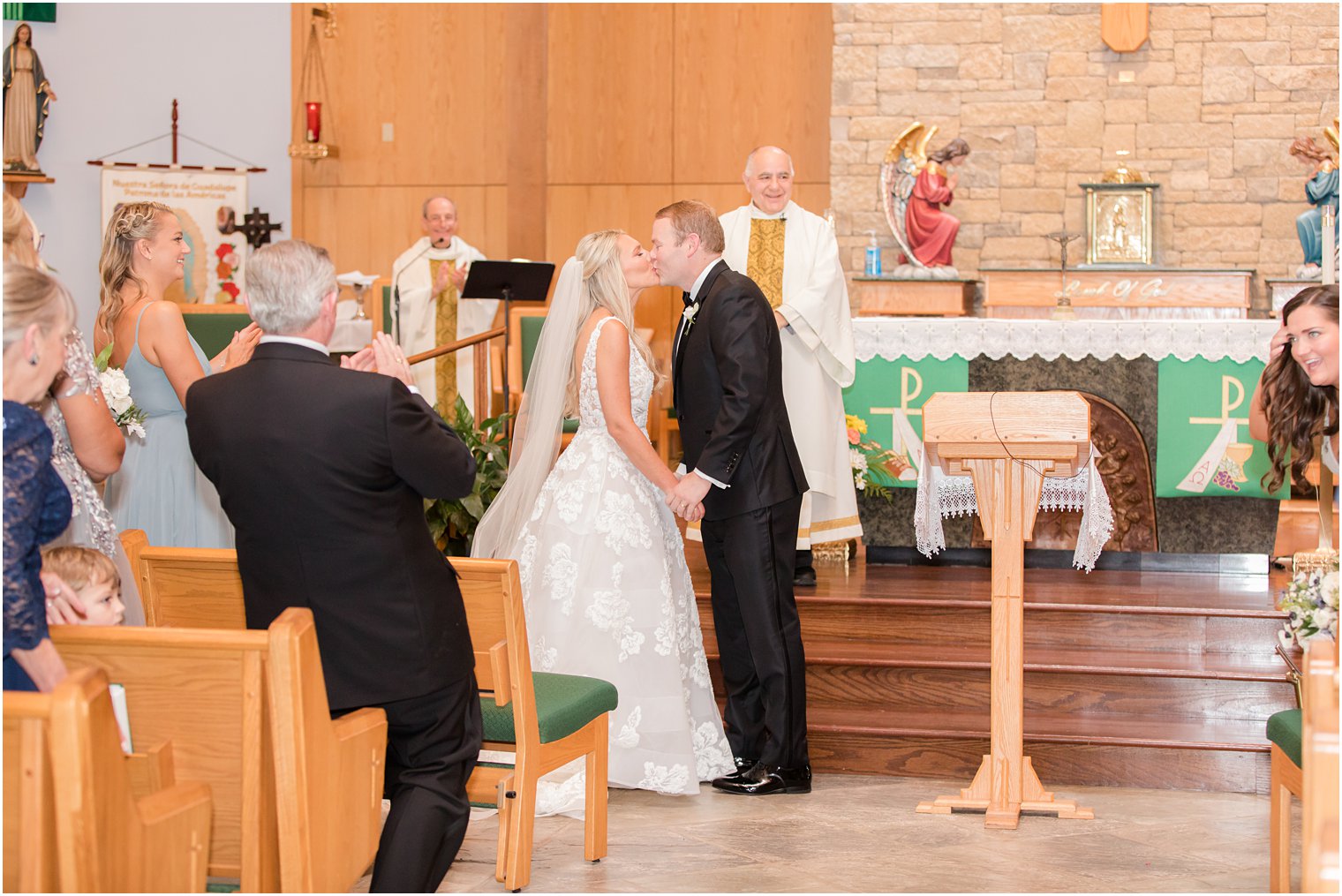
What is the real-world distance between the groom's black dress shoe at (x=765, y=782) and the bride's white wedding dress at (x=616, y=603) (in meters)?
0.09

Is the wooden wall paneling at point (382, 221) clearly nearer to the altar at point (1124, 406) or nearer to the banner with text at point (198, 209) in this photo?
the banner with text at point (198, 209)

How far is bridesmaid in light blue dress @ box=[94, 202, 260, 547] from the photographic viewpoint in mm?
3918

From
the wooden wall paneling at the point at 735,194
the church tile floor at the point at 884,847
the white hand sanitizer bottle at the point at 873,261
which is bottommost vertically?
the church tile floor at the point at 884,847

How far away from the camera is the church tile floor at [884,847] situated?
11.6 feet

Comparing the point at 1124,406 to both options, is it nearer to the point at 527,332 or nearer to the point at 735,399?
the point at 735,399

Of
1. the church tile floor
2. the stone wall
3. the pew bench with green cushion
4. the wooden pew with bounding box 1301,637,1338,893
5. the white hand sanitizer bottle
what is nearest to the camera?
the wooden pew with bounding box 1301,637,1338,893

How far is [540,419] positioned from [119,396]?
1223 millimetres

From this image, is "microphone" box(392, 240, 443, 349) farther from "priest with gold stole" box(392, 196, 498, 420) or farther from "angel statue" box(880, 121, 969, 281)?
"angel statue" box(880, 121, 969, 281)

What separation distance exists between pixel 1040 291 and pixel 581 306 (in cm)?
439

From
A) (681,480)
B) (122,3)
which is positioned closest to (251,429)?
(681,480)

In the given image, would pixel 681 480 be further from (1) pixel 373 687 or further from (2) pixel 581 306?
(1) pixel 373 687

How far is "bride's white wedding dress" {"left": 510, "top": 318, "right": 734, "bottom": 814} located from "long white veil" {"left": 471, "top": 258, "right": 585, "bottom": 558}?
0.26 feet

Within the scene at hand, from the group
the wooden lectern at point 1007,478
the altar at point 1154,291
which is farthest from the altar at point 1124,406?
the wooden lectern at point 1007,478

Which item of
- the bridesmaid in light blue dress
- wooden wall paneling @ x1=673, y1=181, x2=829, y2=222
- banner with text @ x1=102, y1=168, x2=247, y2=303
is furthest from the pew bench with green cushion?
banner with text @ x1=102, y1=168, x2=247, y2=303
